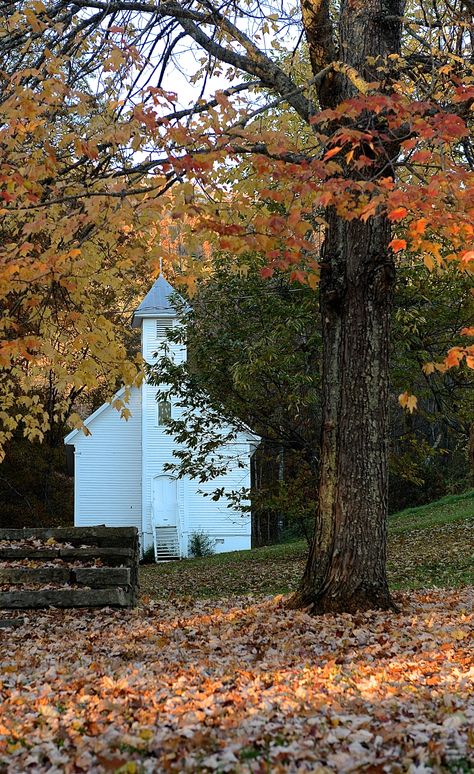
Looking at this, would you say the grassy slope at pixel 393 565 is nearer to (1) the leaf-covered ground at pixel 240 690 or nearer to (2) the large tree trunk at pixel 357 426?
(2) the large tree trunk at pixel 357 426

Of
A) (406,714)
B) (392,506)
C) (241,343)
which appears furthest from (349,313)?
(392,506)

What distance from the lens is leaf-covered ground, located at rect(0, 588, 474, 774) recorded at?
364 cm

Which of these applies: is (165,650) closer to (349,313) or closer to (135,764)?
(135,764)

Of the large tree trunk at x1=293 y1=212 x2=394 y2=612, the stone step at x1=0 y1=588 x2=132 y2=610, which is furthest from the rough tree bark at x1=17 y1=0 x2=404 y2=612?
the stone step at x1=0 y1=588 x2=132 y2=610

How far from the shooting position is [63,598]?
8.34m

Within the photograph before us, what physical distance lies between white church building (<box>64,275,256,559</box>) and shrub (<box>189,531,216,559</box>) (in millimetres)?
129

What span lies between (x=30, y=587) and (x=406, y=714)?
527 cm

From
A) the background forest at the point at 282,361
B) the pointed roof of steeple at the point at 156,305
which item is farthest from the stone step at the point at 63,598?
the pointed roof of steeple at the point at 156,305

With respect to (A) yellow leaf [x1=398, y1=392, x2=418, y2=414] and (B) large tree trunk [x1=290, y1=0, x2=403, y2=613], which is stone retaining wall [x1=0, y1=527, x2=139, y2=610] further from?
(A) yellow leaf [x1=398, y1=392, x2=418, y2=414]

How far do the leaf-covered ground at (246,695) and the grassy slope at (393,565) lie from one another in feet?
16.7

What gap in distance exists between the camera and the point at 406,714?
164 inches

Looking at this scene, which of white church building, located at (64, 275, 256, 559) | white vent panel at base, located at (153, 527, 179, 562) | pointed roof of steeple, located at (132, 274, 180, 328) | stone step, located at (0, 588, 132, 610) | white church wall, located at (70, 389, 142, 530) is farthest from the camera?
white church wall, located at (70, 389, 142, 530)

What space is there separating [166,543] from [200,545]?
1.11 metres

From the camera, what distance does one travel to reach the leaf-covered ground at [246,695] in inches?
143
